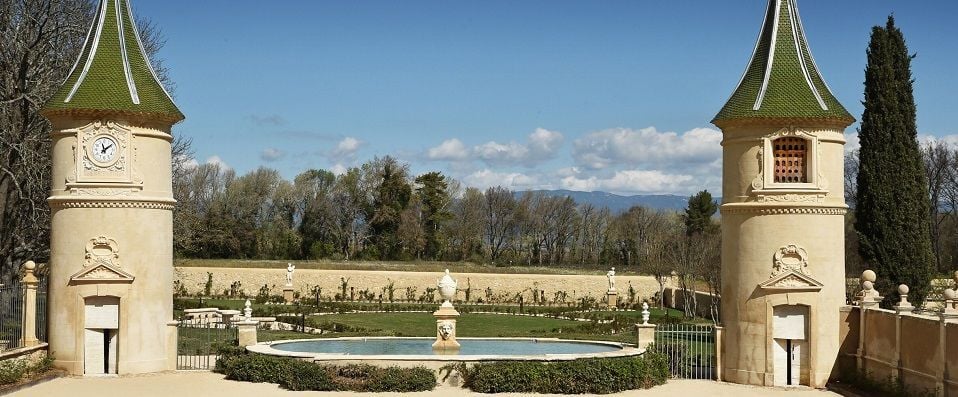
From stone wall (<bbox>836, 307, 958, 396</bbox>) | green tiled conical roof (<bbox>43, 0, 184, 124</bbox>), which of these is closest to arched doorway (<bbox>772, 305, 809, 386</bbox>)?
stone wall (<bbox>836, 307, 958, 396</bbox>)

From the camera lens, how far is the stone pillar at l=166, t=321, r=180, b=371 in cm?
2362

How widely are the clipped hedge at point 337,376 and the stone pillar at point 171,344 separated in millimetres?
2559

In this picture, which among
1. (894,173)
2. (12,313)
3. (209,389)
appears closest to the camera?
(209,389)

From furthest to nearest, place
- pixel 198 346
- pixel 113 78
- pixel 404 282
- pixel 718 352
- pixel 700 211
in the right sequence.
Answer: pixel 700 211
pixel 404 282
pixel 198 346
pixel 113 78
pixel 718 352

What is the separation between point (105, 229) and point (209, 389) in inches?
189

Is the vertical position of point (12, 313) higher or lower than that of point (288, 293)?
higher

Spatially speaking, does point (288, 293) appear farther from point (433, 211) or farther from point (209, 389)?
point (209, 389)

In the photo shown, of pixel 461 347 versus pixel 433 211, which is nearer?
pixel 461 347

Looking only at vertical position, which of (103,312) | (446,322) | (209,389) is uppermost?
(103,312)

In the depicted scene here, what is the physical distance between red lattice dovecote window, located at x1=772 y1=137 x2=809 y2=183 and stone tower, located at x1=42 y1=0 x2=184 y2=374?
14.1 meters

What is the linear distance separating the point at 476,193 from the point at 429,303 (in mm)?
43551

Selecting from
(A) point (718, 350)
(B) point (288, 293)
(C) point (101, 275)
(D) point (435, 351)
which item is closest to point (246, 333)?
(C) point (101, 275)

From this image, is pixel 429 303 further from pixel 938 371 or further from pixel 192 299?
pixel 938 371

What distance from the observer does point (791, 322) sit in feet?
73.9
